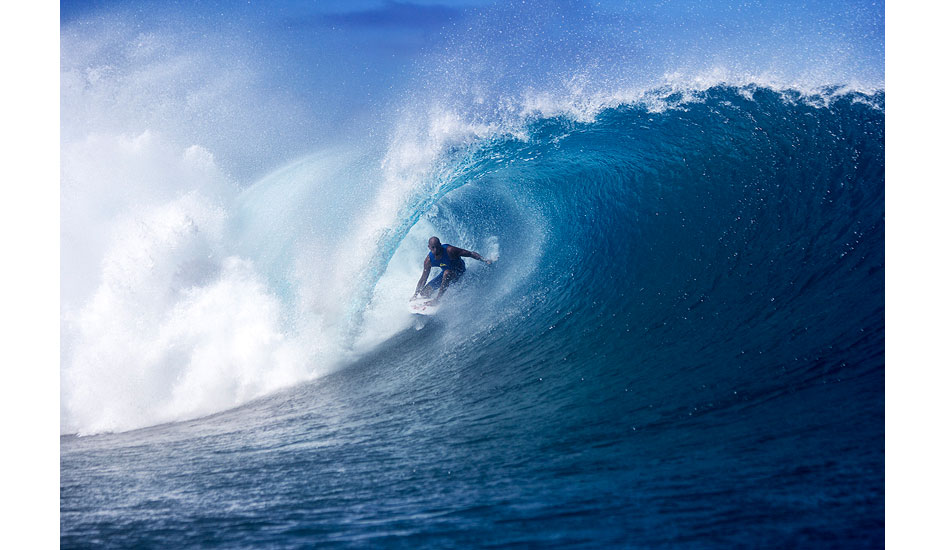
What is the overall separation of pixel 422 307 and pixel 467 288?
0.37 m

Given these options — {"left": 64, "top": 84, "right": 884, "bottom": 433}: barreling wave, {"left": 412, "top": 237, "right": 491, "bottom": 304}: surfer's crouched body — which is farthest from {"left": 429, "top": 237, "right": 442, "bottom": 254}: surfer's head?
{"left": 64, "top": 84, "right": 884, "bottom": 433}: barreling wave

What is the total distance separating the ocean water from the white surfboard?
85 mm

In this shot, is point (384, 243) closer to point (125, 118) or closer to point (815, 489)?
point (125, 118)

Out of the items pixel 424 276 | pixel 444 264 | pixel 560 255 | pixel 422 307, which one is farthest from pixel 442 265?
pixel 560 255

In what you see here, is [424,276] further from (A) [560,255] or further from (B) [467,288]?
(A) [560,255]

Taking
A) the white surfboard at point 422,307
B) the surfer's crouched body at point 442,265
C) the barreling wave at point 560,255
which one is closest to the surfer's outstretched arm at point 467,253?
the surfer's crouched body at point 442,265

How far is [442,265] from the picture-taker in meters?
4.12

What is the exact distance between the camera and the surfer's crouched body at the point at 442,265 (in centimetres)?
409

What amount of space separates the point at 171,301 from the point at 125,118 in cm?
130

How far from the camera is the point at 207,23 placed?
3.95 m

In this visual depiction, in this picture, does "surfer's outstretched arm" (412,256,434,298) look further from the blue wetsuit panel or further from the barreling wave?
the barreling wave

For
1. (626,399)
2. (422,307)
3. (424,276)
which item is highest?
(424,276)

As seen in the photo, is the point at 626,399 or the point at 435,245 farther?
the point at 435,245

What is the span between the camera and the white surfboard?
4.12 m
